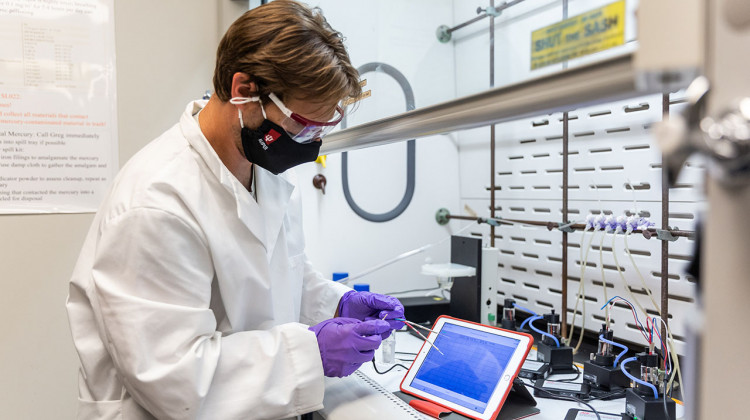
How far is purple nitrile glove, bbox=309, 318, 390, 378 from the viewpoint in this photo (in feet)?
3.18

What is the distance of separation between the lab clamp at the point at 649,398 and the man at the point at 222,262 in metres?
0.47

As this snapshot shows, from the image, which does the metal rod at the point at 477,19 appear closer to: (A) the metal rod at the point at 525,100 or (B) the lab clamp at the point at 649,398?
(A) the metal rod at the point at 525,100

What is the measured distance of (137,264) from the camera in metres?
0.83

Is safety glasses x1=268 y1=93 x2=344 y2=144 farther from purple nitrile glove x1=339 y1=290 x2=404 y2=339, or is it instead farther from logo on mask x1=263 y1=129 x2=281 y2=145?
purple nitrile glove x1=339 y1=290 x2=404 y2=339

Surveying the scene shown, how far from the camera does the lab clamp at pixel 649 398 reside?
2.83 feet

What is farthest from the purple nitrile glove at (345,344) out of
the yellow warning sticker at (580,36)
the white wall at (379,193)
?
the white wall at (379,193)

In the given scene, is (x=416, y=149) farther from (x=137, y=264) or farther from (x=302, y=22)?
(x=137, y=264)

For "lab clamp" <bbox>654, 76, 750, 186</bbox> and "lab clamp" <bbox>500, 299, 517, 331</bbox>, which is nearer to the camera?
"lab clamp" <bbox>654, 76, 750, 186</bbox>

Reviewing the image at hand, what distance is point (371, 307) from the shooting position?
1.25 m

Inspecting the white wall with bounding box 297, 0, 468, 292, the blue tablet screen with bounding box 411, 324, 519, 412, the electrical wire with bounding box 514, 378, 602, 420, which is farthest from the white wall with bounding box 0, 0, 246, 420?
the electrical wire with bounding box 514, 378, 602, 420

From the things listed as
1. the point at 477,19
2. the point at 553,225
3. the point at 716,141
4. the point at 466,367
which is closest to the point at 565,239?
the point at 553,225

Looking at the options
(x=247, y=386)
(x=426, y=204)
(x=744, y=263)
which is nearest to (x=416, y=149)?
(x=426, y=204)

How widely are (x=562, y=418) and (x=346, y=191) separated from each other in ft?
3.63

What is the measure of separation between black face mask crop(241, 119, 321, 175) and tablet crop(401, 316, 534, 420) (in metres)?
0.53
